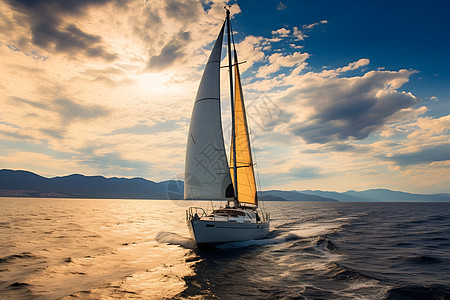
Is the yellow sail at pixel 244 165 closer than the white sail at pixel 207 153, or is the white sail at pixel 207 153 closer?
the white sail at pixel 207 153

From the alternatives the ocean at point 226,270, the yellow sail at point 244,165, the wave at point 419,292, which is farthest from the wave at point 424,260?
the yellow sail at point 244,165

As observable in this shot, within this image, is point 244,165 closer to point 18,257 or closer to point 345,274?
point 345,274

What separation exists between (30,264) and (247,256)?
488 inches

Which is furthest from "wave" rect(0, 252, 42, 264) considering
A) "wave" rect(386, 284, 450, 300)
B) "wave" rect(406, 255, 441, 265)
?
"wave" rect(406, 255, 441, 265)

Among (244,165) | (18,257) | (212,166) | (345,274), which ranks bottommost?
(345,274)

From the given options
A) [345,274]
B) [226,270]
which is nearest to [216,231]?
[226,270]

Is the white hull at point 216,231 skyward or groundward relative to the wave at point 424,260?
skyward

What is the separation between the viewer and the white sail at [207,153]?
62.2 feet

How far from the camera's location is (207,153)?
1906 cm

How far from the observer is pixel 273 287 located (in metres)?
10.4

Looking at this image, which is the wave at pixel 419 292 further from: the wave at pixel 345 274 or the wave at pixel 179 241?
the wave at pixel 179 241

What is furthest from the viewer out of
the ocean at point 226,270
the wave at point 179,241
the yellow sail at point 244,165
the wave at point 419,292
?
the yellow sail at point 244,165

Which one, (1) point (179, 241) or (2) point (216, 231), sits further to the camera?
(1) point (179, 241)

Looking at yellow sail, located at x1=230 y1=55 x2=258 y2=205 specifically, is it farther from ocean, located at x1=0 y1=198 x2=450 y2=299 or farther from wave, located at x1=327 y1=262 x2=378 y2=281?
wave, located at x1=327 y1=262 x2=378 y2=281
